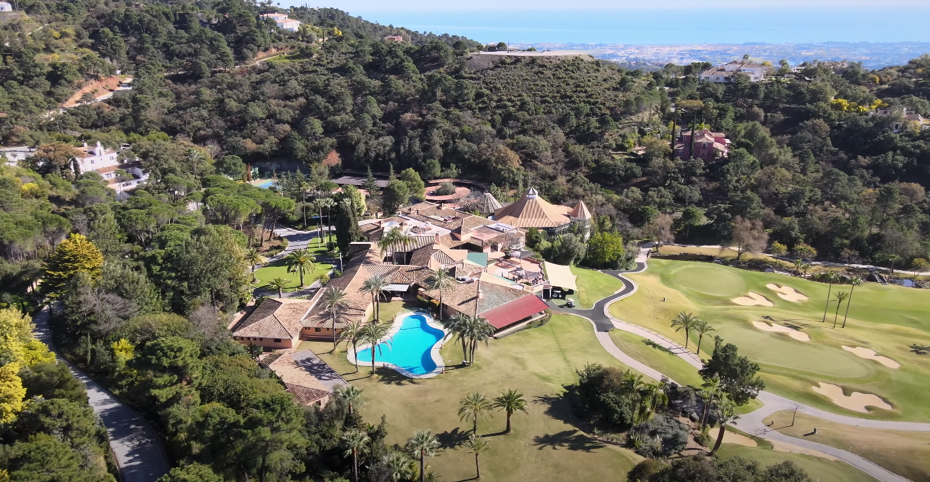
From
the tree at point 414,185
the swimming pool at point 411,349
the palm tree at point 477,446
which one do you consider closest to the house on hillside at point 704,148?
the tree at point 414,185

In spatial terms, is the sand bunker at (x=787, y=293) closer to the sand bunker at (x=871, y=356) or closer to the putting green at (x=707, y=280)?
the putting green at (x=707, y=280)

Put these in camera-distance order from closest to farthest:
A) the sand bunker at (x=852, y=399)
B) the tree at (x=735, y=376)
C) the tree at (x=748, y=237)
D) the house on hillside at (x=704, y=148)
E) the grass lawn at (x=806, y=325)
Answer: the tree at (x=735, y=376), the sand bunker at (x=852, y=399), the grass lawn at (x=806, y=325), the tree at (x=748, y=237), the house on hillside at (x=704, y=148)

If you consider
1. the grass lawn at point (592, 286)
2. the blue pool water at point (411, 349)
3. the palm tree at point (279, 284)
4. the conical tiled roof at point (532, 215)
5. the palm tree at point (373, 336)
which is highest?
the conical tiled roof at point (532, 215)

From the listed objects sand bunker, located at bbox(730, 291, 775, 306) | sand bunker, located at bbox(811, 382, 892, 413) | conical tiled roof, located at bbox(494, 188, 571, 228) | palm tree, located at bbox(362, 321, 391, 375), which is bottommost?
sand bunker, located at bbox(811, 382, 892, 413)

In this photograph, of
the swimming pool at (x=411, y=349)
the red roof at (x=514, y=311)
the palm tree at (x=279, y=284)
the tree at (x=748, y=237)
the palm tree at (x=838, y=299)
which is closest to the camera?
the swimming pool at (x=411, y=349)

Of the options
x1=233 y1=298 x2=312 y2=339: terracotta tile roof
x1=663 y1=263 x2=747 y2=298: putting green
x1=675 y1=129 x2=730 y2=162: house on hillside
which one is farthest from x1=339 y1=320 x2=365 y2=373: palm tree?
x1=675 y1=129 x2=730 y2=162: house on hillside

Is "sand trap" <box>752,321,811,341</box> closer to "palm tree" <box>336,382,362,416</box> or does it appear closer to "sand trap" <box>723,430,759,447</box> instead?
"sand trap" <box>723,430,759,447</box>

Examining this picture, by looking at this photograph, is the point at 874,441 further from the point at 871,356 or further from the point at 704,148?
the point at 704,148
